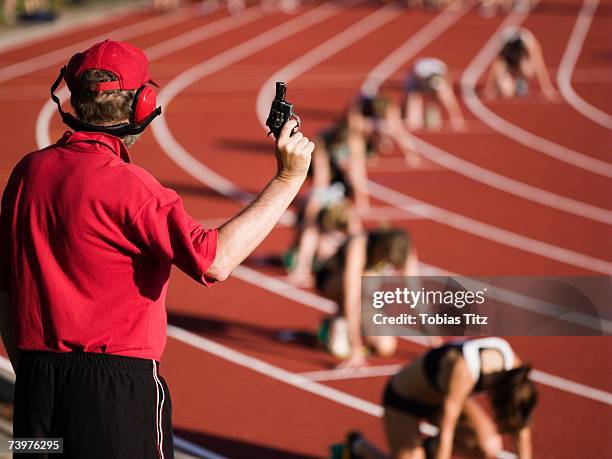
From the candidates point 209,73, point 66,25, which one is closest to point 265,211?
point 209,73

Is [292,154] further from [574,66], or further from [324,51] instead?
[324,51]

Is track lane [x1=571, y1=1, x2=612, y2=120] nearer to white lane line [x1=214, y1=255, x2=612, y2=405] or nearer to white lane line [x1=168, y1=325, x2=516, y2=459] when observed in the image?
white lane line [x1=214, y1=255, x2=612, y2=405]

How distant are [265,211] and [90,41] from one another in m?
17.7

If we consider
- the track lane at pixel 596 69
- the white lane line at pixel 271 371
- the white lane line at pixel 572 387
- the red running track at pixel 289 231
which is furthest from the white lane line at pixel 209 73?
the track lane at pixel 596 69

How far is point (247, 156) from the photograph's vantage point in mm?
12727

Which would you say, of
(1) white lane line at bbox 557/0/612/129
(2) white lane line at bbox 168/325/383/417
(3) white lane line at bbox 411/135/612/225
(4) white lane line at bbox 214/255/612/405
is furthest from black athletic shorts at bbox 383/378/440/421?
(1) white lane line at bbox 557/0/612/129

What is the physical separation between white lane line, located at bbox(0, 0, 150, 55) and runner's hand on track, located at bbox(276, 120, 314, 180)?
673 inches

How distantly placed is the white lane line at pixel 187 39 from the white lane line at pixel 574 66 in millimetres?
6982

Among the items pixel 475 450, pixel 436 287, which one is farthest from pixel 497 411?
pixel 436 287

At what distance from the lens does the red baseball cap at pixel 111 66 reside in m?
2.50

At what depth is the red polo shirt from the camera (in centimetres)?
238

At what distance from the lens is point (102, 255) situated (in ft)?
7.97

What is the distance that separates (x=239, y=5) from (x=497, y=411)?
2002cm

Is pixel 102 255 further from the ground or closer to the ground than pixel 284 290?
further from the ground
